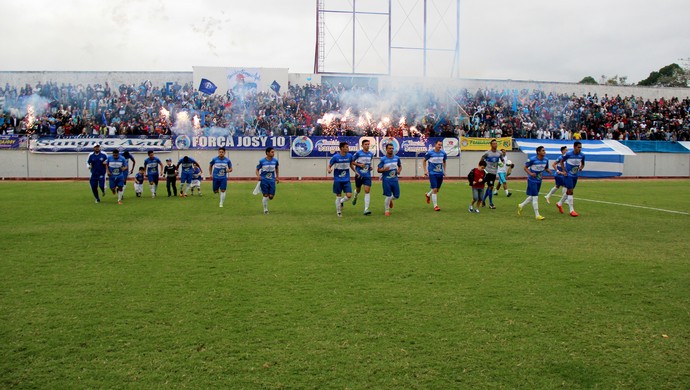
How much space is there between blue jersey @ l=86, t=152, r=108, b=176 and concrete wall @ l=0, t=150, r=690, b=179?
50.0 ft

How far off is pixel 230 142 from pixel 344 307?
30133mm

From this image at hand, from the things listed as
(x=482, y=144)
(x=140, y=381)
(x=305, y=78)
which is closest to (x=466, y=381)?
(x=140, y=381)

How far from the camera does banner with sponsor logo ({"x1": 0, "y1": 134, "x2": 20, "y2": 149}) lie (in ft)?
110

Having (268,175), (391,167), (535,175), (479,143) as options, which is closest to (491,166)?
(535,175)

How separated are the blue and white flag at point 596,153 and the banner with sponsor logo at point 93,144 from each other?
24.5 metres

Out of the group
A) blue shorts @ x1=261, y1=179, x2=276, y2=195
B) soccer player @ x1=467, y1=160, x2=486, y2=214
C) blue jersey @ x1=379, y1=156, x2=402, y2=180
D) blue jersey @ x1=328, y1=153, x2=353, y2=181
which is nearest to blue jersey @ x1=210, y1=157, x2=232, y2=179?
blue shorts @ x1=261, y1=179, x2=276, y2=195

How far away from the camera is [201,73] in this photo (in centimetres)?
3922

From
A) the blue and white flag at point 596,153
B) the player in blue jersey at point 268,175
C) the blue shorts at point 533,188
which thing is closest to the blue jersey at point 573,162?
the blue shorts at point 533,188

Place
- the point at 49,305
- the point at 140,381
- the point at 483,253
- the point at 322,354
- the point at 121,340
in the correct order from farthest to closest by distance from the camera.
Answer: the point at 483,253
the point at 49,305
the point at 121,340
the point at 322,354
the point at 140,381

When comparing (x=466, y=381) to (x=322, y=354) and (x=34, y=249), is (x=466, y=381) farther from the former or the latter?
(x=34, y=249)

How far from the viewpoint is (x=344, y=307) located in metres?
6.27

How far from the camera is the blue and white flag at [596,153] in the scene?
37688 millimetres

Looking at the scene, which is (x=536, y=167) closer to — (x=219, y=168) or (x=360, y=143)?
(x=219, y=168)

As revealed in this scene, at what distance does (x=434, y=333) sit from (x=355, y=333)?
2.58 feet
